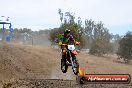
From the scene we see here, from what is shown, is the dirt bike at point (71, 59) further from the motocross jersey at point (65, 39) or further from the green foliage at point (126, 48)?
the green foliage at point (126, 48)

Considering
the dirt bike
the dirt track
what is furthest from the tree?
the dirt bike

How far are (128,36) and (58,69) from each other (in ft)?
94.1

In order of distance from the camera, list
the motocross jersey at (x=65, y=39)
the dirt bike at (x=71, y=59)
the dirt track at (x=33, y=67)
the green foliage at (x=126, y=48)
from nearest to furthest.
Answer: the motocross jersey at (x=65, y=39)
the dirt bike at (x=71, y=59)
the dirt track at (x=33, y=67)
the green foliage at (x=126, y=48)

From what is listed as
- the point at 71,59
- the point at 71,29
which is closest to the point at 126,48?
the point at 71,29

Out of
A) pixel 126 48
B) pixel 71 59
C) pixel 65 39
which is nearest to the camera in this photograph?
pixel 65 39

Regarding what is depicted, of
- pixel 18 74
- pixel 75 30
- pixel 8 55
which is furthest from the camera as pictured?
pixel 75 30

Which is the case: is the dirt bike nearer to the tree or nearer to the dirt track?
the dirt track

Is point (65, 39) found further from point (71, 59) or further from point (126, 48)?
point (126, 48)

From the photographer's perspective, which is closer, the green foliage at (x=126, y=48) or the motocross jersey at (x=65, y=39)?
the motocross jersey at (x=65, y=39)

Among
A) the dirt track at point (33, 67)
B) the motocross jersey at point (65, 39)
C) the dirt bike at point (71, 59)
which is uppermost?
the motocross jersey at point (65, 39)

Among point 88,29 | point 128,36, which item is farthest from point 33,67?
point 88,29

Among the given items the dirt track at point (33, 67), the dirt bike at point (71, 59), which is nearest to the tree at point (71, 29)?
the dirt track at point (33, 67)

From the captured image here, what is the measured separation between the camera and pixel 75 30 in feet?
216

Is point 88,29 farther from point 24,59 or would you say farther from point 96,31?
Result: point 24,59
